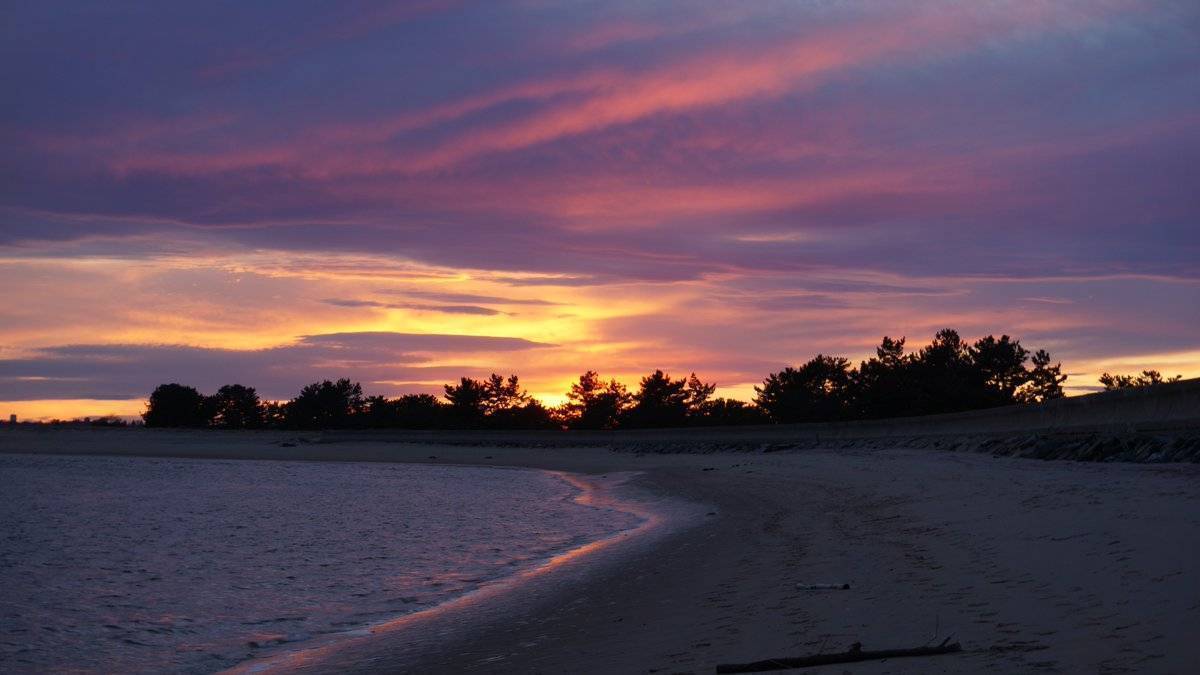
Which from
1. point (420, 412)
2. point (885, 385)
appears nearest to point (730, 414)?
point (885, 385)

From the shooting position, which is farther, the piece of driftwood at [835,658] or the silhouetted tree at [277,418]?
the silhouetted tree at [277,418]

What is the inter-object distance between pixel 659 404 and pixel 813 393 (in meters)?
32.5

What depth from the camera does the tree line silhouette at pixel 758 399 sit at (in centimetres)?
8088

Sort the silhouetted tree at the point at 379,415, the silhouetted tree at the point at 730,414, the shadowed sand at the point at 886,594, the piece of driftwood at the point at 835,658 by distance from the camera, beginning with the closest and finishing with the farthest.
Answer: the piece of driftwood at the point at 835,658, the shadowed sand at the point at 886,594, the silhouetted tree at the point at 730,414, the silhouetted tree at the point at 379,415

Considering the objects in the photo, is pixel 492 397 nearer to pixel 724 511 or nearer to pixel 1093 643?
pixel 724 511

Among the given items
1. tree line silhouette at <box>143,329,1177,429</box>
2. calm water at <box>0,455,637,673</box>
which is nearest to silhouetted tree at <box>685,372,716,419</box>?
tree line silhouette at <box>143,329,1177,429</box>

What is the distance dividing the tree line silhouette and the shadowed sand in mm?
28209

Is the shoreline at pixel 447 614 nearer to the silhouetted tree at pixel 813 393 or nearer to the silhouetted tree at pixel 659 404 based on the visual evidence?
the silhouetted tree at pixel 813 393

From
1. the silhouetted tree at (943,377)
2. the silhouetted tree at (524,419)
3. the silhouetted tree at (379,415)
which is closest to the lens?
the silhouetted tree at (943,377)

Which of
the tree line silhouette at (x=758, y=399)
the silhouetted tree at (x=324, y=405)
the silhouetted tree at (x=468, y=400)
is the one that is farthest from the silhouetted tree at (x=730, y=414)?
the silhouetted tree at (x=324, y=405)

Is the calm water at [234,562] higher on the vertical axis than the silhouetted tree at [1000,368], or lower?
lower

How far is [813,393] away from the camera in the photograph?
316 feet

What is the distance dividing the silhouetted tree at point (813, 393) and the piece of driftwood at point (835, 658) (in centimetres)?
8261

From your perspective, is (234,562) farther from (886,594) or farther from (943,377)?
(943,377)
